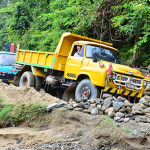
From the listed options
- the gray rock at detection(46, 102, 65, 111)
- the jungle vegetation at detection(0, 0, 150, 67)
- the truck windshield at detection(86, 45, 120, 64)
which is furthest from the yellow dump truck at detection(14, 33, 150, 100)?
the jungle vegetation at detection(0, 0, 150, 67)

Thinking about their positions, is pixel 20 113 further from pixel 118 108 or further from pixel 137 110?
pixel 137 110

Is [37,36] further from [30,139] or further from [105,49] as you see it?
[30,139]

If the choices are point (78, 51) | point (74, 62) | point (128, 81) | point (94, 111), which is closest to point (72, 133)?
point (94, 111)

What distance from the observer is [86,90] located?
301 inches

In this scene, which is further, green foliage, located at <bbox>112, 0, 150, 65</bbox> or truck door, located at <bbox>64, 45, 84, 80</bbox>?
green foliage, located at <bbox>112, 0, 150, 65</bbox>

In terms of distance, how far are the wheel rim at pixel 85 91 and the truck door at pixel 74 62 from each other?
782mm

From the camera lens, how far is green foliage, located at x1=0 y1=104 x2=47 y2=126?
272 inches

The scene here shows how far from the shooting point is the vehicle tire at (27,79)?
407 inches

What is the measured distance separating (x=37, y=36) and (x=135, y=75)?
10717mm

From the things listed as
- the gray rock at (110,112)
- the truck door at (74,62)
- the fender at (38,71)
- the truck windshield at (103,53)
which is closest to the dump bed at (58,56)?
the fender at (38,71)

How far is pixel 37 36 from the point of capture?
1703 cm

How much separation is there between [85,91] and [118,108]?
1.91m

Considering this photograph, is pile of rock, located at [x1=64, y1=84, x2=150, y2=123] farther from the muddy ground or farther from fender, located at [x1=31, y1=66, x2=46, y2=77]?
fender, located at [x1=31, y1=66, x2=46, y2=77]

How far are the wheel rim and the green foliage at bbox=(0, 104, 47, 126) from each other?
4.68ft
